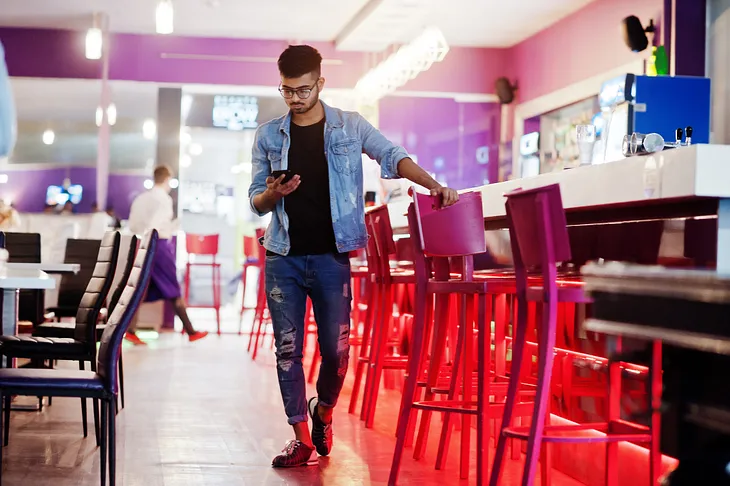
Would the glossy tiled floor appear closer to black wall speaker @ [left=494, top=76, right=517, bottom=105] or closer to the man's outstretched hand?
the man's outstretched hand

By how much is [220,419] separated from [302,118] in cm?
180

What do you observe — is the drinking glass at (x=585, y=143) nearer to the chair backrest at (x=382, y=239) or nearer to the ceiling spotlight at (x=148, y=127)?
the chair backrest at (x=382, y=239)

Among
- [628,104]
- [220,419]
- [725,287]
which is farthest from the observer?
[220,419]

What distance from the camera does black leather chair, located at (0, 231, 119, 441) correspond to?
387 centimetres

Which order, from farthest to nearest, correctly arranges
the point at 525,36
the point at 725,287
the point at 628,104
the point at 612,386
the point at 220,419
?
1. the point at 525,36
2. the point at 220,419
3. the point at 628,104
4. the point at 612,386
5. the point at 725,287

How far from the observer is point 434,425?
470 centimetres

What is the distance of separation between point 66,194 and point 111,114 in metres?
0.97

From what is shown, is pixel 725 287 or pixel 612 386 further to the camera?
pixel 612 386

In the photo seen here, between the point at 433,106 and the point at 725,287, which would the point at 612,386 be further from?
the point at 433,106

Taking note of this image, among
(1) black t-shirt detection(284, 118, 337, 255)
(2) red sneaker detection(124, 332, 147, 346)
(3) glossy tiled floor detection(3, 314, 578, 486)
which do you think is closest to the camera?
(3) glossy tiled floor detection(3, 314, 578, 486)

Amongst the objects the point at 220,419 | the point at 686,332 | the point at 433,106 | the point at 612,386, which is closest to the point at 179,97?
the point at 433,106

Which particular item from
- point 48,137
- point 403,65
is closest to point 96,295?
point 403,65

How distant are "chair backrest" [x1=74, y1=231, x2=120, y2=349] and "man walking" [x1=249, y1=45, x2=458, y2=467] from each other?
78 cm

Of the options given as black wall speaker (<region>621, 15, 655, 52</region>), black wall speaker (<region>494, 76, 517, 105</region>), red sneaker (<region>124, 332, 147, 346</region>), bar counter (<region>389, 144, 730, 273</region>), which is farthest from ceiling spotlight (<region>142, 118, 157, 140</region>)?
bar counter (<region>389, 144, 730, 273</region>)
